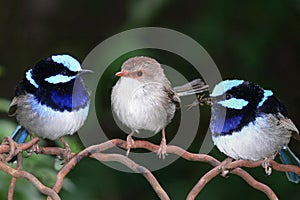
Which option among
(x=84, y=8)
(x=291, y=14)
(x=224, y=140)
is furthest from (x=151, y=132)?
(x=84, y=8)

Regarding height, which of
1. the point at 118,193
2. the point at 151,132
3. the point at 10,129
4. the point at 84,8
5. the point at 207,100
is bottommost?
the point at 118,193

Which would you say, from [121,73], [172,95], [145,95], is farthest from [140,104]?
[121,73]

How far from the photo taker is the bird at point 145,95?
2.22 m

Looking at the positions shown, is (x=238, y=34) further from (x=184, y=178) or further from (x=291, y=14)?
(x=184, y=178)

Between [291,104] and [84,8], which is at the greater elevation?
[84,8]

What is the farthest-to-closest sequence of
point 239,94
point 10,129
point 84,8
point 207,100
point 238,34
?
point 84,8
point 238,34
point 10,129
point 239,94
point 207,100

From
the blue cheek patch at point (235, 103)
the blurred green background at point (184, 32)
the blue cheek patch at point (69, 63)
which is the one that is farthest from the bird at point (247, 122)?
the blurred green background at point (184, 32)

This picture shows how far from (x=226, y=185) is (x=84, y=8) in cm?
196

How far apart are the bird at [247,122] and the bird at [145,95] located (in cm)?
12

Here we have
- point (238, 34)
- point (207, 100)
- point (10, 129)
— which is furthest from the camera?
point (238, 34)

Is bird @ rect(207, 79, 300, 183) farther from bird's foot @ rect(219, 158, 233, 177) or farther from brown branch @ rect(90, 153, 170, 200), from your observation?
brown branch @ rect(90, 153, 170, 200)

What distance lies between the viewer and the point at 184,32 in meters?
4.77

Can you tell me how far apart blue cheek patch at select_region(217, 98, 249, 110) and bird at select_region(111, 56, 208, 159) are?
103 millimetres

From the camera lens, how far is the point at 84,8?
5.56 meters
